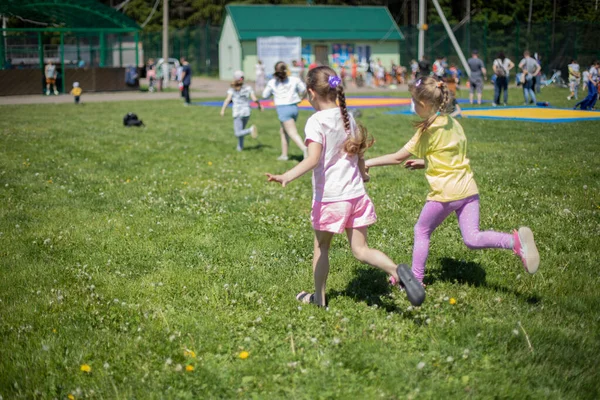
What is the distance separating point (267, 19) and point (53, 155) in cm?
4123

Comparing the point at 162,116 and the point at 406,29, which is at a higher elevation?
the point at 406,29

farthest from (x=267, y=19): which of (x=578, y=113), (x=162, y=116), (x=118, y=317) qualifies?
(x=118, y=317)

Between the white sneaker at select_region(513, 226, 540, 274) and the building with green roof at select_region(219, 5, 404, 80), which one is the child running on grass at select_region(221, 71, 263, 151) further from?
the building with green roof at select_region(219, 5, 404, 80)

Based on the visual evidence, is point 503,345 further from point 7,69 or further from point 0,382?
point 7,69

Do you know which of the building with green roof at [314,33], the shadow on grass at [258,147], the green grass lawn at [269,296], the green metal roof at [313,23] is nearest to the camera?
the green grass lawn at [269,296]

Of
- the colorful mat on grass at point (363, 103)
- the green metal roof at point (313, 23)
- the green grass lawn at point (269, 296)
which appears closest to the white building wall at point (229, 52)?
the green metal roof at point (313, 23)

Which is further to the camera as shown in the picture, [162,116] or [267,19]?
[267,19]

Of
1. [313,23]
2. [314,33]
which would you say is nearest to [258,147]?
[314,33]

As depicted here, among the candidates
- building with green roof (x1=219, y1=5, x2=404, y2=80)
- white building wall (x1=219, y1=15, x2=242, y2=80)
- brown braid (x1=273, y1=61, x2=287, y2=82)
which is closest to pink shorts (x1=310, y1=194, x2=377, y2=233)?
brown braid (x1=273, y1=61, x2=287, y2=82)

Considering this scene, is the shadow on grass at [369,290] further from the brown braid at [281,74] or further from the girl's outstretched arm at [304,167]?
the brown braid at [281,74]

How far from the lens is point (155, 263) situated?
6.14 metres

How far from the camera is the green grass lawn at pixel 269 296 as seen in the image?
386cm

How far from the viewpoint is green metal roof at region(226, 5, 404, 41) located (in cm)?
5016

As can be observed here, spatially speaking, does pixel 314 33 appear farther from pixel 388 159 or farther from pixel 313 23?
pixel 388 159
